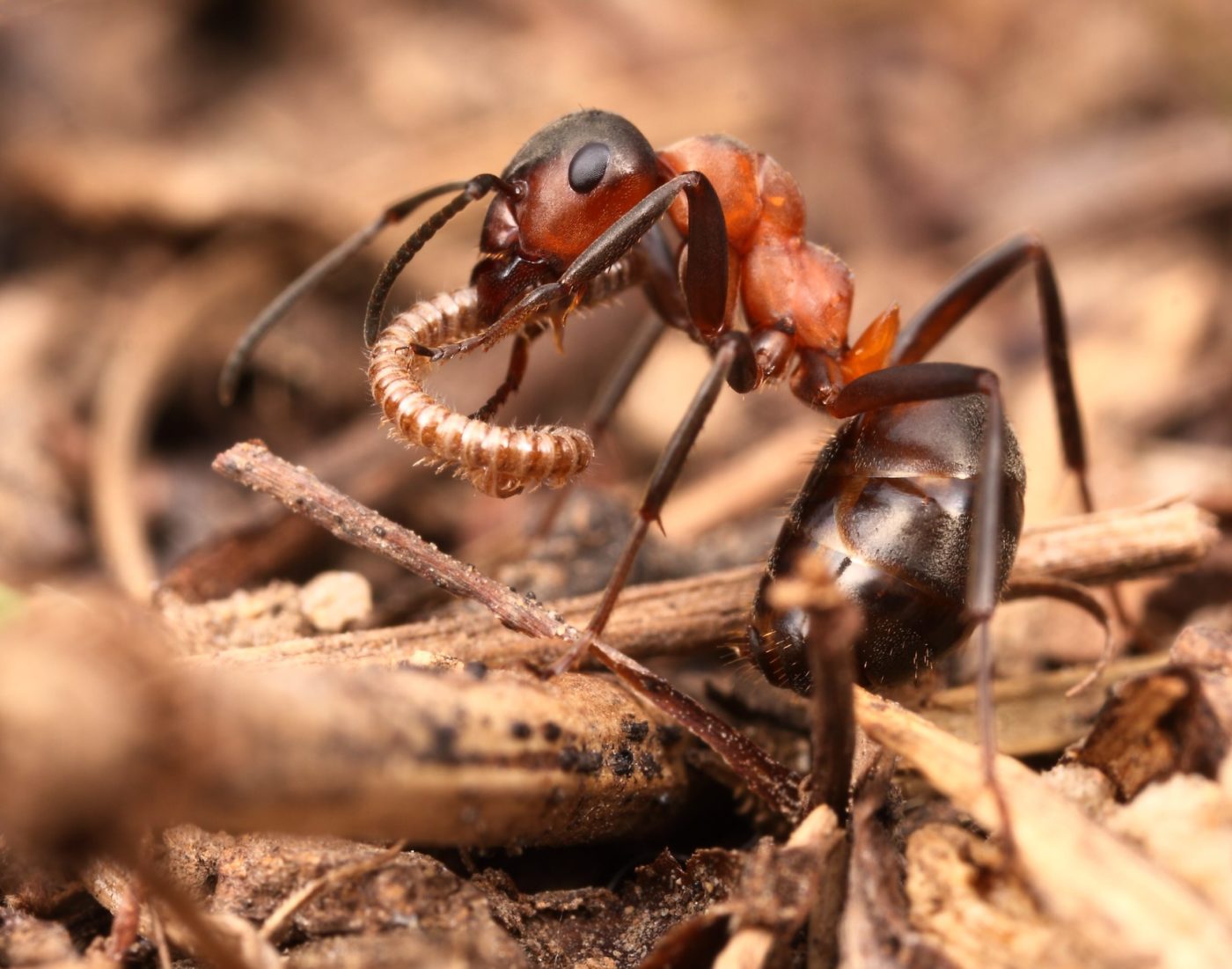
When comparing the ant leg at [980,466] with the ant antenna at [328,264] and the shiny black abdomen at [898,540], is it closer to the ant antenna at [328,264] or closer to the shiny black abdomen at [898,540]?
the shiny black abdomen at [898,540]

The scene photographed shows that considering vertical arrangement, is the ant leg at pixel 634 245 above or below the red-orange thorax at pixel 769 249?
below

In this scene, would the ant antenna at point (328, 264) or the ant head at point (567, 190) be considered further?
the ant antenna at point (328, 264)

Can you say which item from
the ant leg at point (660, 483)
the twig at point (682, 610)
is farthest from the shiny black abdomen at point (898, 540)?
the ant leg at point (660, 483)

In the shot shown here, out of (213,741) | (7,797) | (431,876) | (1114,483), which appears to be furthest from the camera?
(1114,483)

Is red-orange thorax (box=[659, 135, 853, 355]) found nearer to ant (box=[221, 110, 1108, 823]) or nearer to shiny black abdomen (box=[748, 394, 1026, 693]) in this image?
ant (box=[221, 110, 1108, 823])

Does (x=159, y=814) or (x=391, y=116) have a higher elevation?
(x=391, y=116)

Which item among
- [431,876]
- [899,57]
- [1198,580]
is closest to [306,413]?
[431,876]

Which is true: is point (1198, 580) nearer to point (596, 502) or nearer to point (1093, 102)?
point (596, 502)

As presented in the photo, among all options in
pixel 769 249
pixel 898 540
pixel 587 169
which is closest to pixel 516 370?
pixel 587 169

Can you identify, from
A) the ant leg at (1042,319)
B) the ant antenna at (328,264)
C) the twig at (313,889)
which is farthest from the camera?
the ant leg at (1042,319)
